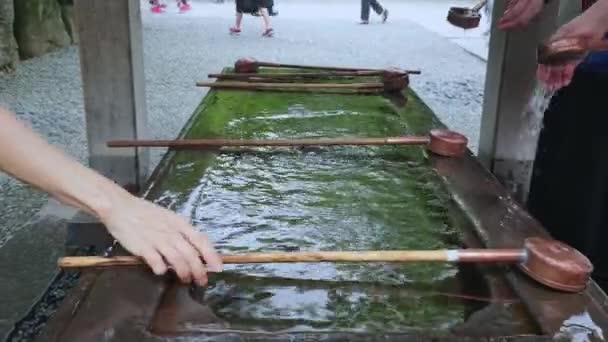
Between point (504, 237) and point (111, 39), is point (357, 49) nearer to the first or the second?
point (111, 39)

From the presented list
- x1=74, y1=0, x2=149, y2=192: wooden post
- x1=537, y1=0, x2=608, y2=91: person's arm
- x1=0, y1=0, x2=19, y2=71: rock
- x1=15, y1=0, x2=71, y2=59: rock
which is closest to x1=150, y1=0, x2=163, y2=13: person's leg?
x1=15, y1=0, x2=71, y2=59: rock

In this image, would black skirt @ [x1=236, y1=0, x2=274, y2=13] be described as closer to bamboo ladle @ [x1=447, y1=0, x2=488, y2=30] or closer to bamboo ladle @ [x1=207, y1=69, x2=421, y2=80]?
bamboo ladle @ [x1=207, y1=69, x2=421, y2=80]

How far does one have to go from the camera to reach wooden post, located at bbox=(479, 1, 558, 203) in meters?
3.51

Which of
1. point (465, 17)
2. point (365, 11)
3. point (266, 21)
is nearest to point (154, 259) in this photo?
point (465, 17)

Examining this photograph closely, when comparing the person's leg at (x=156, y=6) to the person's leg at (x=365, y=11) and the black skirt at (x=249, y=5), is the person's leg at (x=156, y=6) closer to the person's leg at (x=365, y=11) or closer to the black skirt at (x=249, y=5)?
the black skirt at (x=249, y=5)

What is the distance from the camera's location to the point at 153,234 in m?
1.17

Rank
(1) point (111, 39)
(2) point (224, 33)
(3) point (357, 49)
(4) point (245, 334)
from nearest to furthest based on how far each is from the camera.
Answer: (4) point (245, 334), (1) point (111, 39), (3) point (357, 49), (2) point (224, 33)

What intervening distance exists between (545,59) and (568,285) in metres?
0.66

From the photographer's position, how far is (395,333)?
45.8 inches

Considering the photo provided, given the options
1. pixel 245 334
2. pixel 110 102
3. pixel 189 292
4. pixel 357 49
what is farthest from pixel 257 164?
pixel 357 49

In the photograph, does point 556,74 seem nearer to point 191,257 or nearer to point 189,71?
point 191,257

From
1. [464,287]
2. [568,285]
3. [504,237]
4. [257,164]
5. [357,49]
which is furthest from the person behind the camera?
[357,49]

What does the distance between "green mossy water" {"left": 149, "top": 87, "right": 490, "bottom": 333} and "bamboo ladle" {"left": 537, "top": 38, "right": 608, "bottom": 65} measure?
51cm

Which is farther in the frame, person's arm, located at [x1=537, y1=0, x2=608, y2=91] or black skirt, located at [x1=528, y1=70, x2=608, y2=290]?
black skirt, located at [x1=528, y1=70, x2=608, y2=290]
